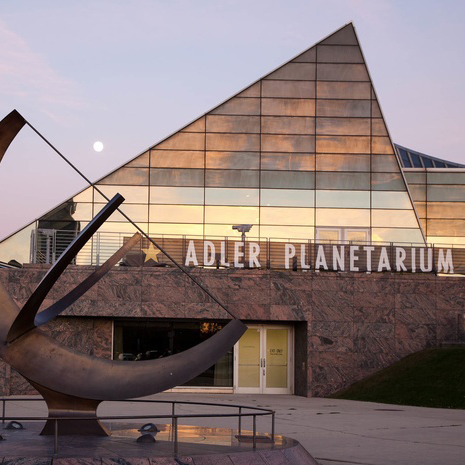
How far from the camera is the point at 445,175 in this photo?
3481 centimetres

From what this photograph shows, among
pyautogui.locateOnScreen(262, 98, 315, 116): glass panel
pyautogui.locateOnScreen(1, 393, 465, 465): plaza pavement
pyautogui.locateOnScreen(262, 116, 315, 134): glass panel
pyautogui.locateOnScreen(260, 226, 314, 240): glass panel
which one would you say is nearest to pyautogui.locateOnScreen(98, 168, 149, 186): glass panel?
pyautogui.locateOnScreen(260, 226, 314, 240): glass panel

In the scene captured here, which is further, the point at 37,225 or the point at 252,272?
the point at 37,225

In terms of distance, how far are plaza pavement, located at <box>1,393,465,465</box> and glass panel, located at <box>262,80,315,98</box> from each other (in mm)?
12086

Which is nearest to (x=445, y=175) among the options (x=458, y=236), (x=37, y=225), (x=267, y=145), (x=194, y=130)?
(x=458, y=236)

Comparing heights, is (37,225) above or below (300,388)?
above

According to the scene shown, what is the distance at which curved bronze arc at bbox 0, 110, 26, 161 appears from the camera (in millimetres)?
9969

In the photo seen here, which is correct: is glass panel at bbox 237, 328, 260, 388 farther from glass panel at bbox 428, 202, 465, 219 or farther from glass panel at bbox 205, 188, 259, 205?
glass panel at bbox 428, 202, 465, 219

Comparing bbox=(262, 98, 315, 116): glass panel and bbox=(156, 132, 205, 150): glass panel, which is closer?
bbox=(156, 132, 205, 150): glass panel

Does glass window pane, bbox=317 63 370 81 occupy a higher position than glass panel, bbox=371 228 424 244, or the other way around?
glass window pane, bbox=317 63 370 81

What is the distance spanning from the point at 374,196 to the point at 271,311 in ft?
27.9

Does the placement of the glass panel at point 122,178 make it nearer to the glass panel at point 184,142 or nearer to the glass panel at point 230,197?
the glass panel at point 184,142

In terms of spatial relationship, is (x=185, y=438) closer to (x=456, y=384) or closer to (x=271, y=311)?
(x=456, y=384)

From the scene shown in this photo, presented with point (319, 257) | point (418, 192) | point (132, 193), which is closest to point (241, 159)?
point (132, 193)

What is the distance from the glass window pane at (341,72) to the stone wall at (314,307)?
9508 millimetres
